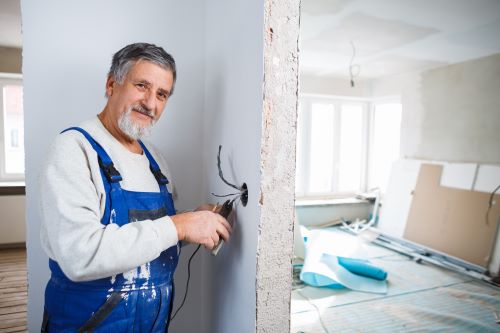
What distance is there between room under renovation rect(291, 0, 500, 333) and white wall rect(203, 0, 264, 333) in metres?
1.53

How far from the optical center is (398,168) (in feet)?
17.3

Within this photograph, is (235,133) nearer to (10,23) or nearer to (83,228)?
(83,228)

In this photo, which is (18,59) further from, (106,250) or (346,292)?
(346,292)

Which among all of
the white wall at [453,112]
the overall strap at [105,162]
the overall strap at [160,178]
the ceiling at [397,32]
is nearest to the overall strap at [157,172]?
the overall strap at [160,178]

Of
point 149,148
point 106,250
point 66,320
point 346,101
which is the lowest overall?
point 66,320

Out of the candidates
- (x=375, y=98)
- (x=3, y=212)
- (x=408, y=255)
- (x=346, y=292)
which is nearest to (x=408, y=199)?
(x=408, y=255)

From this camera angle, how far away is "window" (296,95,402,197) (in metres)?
5.80

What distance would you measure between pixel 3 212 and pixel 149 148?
14.7 feet

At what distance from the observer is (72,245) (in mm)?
742

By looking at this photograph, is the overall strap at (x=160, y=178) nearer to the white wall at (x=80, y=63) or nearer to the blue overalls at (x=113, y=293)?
the blue overalls at (x=113, y=293)

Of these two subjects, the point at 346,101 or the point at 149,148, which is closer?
the point at 149,148

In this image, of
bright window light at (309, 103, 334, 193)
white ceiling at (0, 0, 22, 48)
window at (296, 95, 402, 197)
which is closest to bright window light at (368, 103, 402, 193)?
window at (296, 95, 402, 197)

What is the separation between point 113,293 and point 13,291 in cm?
328

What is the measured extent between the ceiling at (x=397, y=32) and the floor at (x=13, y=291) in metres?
3.77
